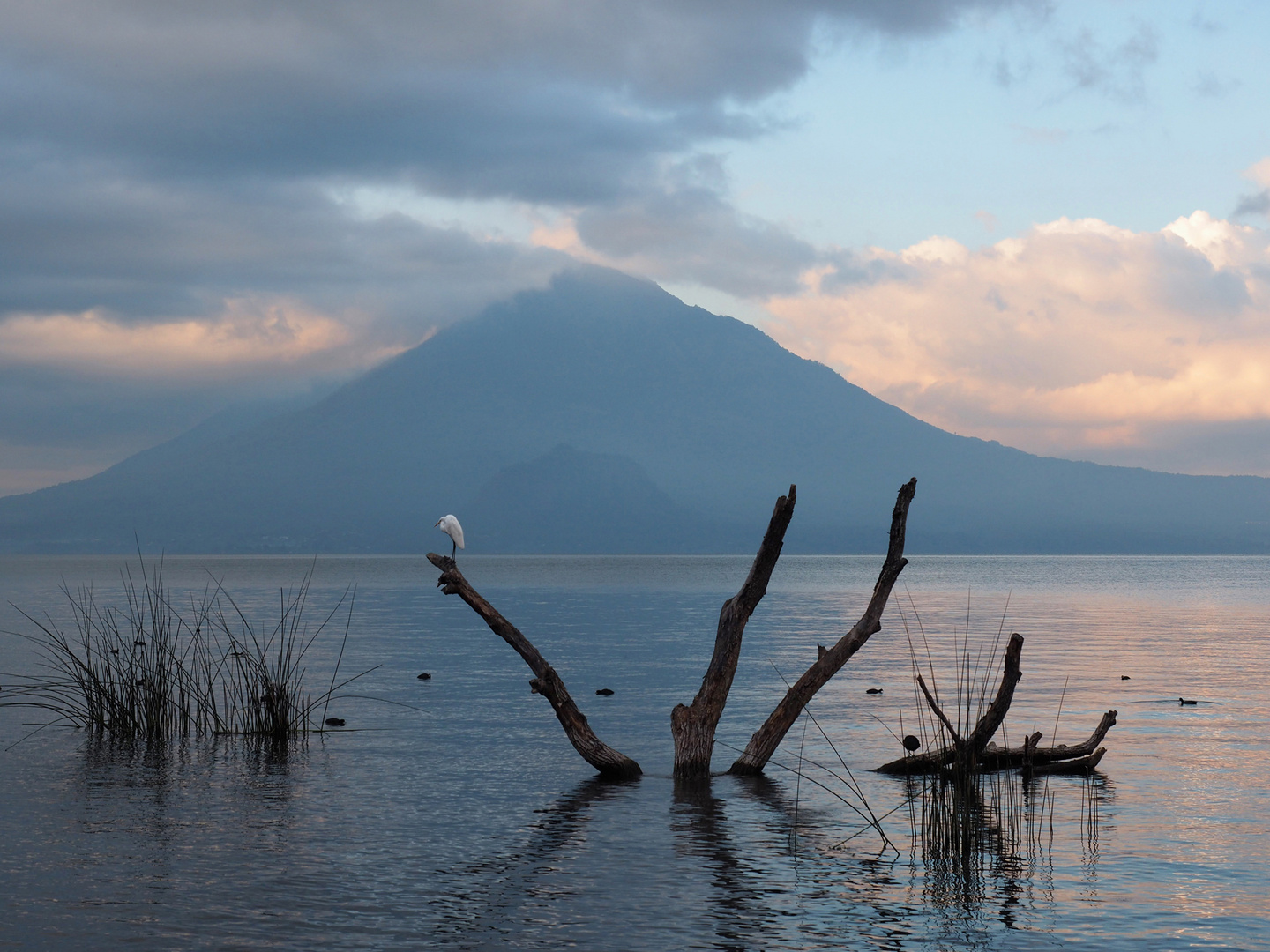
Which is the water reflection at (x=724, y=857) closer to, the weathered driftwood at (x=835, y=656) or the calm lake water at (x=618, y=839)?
the calm lake water at (x=618, y=839)

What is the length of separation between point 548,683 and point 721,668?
231 cm

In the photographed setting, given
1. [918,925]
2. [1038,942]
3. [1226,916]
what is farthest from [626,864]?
[1226,916]

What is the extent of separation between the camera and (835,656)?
16391 mm

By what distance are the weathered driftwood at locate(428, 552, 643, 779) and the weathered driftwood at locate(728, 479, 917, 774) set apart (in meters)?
1.82

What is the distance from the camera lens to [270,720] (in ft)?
66.9

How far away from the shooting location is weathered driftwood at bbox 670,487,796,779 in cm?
1630

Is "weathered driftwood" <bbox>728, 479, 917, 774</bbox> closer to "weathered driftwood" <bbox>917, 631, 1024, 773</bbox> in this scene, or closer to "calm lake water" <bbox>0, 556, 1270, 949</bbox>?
"calm lake water" <bbox>0, 556, 1270, 949</bbox>

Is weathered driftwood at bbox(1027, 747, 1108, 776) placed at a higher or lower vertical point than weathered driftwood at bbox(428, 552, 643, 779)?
lower

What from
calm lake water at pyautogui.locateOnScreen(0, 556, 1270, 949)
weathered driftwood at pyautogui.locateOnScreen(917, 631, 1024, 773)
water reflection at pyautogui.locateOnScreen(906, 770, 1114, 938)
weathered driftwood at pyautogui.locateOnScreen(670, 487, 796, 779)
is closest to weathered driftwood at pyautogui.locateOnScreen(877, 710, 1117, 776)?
calm lake water at pyautogui.locateOnScreen(0, 556, 1270, 949)

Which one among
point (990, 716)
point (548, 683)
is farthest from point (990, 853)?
point (548, 683)

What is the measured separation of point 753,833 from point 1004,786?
4588 millimetres

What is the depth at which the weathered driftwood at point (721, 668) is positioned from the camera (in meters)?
16.3

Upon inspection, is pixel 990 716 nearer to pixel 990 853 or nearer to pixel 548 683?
pixel 990 853

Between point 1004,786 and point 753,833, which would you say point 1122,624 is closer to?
point 1004,786
